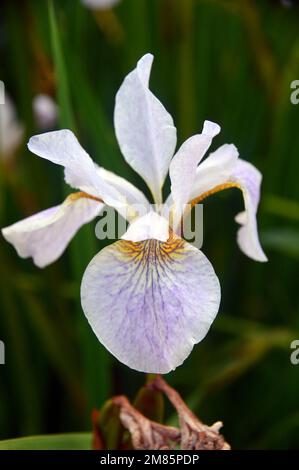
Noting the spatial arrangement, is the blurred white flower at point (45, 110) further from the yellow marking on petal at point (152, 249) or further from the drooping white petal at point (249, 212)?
the yellow marking on petal at point (152, 249)

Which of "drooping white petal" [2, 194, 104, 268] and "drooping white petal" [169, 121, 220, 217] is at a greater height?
"drooping white petal" [169, 121, 220, 217]

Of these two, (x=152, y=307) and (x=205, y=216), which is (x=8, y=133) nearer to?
(x=205, y=216)

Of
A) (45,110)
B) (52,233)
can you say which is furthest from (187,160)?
(45,110)

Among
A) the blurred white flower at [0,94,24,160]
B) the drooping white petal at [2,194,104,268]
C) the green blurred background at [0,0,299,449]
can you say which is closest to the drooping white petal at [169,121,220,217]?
the drooping white petal at [2,194,104,268]

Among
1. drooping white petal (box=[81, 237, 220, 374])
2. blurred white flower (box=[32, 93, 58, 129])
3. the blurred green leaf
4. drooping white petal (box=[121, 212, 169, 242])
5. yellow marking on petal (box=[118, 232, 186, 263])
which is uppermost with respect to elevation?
blurred white flower (box=[32, 93, 58, 129])

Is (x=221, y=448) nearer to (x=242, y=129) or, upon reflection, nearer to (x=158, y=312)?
(x=158, y=312)

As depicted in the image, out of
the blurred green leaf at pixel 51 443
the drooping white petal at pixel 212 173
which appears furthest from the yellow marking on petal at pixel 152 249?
the blurred green leaf at pixel 51 443

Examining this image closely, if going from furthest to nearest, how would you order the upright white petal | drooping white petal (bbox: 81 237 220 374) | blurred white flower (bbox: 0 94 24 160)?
1. blurred white flower (bbox: 0 94 24 160)
2. the upright white petal
3. drooping white petal (bbox: 81 237 220 374)

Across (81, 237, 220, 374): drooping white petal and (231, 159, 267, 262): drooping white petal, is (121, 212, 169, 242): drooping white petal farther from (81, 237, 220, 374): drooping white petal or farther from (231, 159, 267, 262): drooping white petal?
(231, 159, 267, 262): drooping white petal
